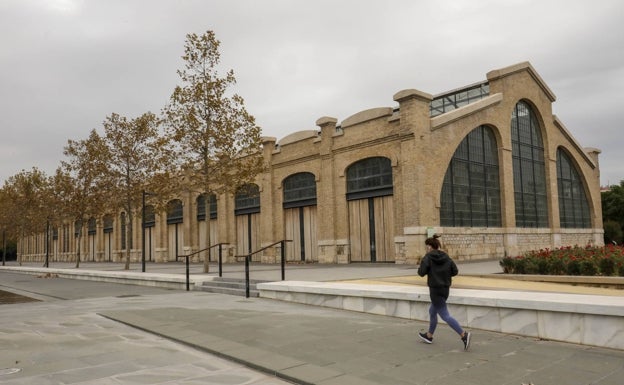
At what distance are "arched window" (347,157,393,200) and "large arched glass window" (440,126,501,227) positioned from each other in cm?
256

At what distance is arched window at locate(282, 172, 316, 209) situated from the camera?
2591 cm

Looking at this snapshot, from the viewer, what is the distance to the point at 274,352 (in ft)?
21.5

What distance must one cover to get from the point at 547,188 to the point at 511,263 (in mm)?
17503

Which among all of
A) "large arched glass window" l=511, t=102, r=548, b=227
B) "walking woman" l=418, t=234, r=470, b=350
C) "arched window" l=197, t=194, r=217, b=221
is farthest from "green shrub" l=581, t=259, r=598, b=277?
"arched window" l=197, t=194, r=217, b=221

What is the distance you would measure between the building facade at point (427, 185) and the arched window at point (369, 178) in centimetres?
5

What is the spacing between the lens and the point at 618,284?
1067 cm

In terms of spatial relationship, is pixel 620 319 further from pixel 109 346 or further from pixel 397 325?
pixel 109 346

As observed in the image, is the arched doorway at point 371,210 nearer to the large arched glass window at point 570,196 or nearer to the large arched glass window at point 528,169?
the large arched glass window at point 528,169

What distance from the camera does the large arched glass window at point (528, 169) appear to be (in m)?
26.6

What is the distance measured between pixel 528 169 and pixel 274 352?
24849 millimetres

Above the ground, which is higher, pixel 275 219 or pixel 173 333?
pixel 275 219

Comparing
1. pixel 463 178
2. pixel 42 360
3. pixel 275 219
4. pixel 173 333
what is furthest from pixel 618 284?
pixel 275 219

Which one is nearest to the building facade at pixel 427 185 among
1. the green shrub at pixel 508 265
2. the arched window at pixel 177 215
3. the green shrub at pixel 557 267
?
the arched window at pixel 177 215

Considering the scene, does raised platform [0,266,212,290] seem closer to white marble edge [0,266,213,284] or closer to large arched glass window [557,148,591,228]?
white marble edge [0,266,213,284]
